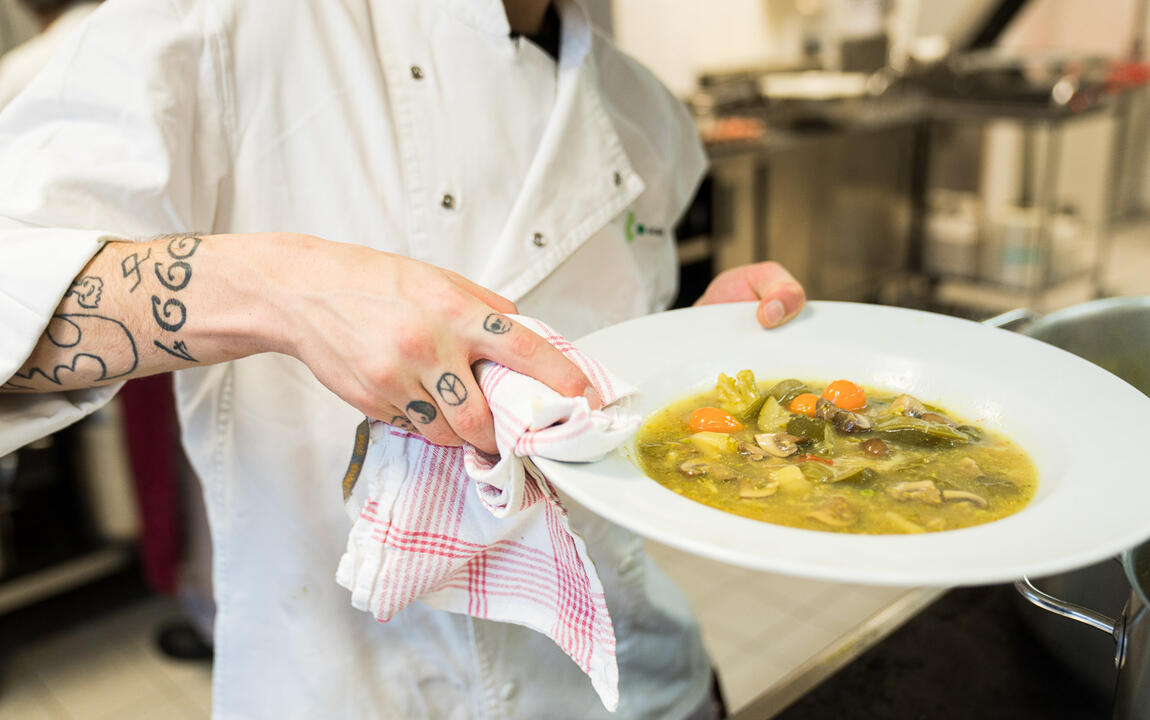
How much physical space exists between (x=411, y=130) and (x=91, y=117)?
1.12 feet

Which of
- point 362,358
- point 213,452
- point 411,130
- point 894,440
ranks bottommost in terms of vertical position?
point 213,452

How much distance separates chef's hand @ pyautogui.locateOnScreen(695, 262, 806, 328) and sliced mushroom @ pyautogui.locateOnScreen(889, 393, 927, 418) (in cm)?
16

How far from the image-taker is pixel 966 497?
2.39ft

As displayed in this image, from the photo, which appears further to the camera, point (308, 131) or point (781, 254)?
point (781, 254)

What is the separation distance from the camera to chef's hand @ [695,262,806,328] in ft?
3.23

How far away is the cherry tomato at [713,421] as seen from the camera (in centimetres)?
87

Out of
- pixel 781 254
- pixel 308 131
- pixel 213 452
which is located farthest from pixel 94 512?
pixel 781 254

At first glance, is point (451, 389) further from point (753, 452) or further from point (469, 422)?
point (753, 452)

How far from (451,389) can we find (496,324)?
0.21ft

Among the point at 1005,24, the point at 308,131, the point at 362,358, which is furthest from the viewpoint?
the point at 1005,24

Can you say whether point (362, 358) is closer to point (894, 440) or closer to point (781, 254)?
Answer: point (894, 440)

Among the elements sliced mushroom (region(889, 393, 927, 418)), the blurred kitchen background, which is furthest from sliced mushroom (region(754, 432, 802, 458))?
the blurred kitchen background

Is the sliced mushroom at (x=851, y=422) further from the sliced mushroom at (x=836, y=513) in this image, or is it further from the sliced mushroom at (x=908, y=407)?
the sliced mushroom at (x=836, y=513)

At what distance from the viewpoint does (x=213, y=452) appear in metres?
1.12
